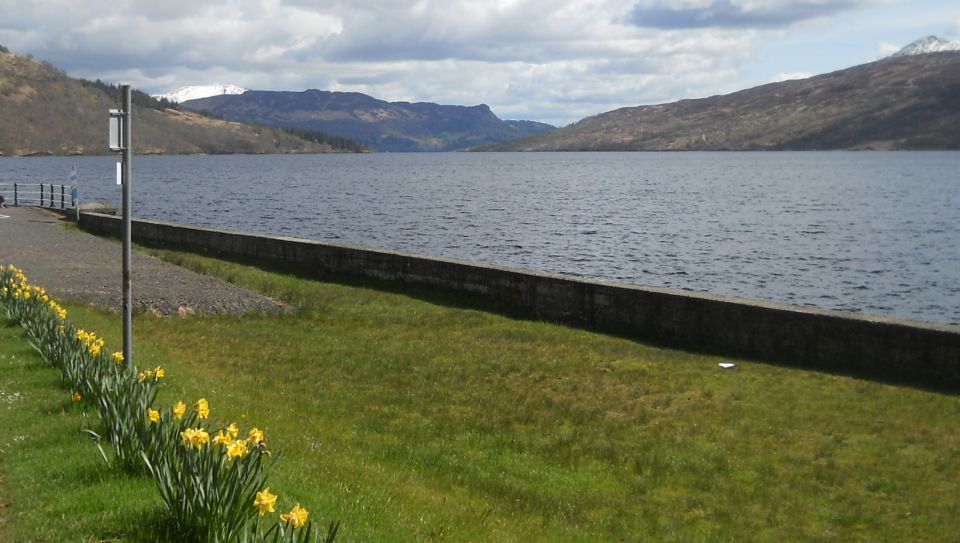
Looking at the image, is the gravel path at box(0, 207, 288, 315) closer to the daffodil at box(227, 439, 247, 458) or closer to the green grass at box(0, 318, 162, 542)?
the green grass at box(0, 318, 162, 542)

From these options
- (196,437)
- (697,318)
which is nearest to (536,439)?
(196,437)

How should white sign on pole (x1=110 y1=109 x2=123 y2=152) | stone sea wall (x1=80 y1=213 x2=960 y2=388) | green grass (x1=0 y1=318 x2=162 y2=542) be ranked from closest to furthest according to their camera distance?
green grass (x1=0 y1=318 x2=162 y2=542) < white sign on pole (x1=110 y1=109 x2=123 y2=152) < stone sea wall (x1=80 y1=213 x2=960 y2=388)

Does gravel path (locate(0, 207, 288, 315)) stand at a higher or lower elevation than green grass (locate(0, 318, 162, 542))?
lower

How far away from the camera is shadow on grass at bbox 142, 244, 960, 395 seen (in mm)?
13272

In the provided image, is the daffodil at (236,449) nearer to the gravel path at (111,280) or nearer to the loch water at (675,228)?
the gravel path at (111,280)

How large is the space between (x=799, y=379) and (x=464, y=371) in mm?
4661

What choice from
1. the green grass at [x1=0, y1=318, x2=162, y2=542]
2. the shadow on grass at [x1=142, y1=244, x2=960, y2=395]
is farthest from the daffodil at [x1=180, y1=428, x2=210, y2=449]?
the shadow on grass at [x1=142, y1=244, x2=960, y2=395]

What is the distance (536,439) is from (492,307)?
29.8 feet

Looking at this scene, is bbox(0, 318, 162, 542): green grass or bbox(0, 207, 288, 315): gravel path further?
bbox(0, 207, 288, 315): gravel path

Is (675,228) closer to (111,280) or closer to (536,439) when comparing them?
(111,280)

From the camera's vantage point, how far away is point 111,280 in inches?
820

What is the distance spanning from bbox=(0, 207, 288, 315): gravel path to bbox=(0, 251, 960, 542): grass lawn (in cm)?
204

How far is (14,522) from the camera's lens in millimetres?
5883

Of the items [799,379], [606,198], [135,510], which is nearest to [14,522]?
[135,510]
